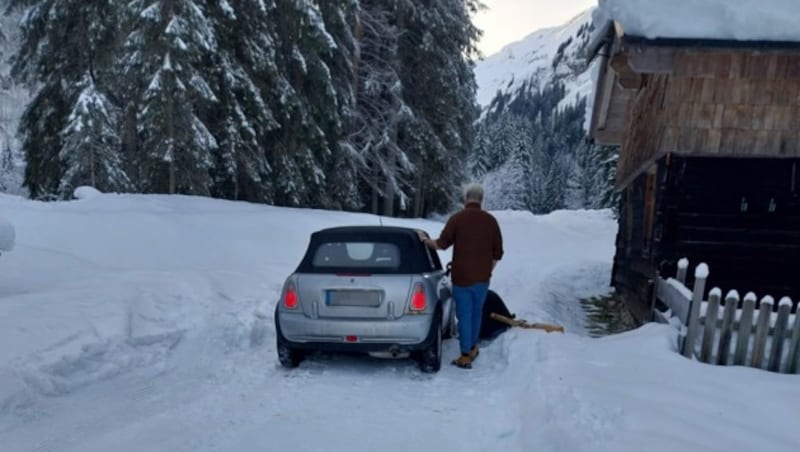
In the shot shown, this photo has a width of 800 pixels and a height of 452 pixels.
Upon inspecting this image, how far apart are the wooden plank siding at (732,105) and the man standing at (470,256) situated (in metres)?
4.14

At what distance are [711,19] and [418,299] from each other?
21.4 feet

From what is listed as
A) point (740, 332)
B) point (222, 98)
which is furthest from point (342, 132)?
point (740, 332)

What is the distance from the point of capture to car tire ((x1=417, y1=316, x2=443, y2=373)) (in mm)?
5672

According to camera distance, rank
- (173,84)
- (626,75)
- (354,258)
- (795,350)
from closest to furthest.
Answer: (795,350) → (354,258) → (626,75) → (173,84)

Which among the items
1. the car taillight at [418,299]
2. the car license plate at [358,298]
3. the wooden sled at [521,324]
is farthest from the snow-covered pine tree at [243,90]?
the car taillight at [418,299]

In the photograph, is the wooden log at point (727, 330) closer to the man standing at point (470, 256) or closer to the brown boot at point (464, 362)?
the man standing at point (470, 256)

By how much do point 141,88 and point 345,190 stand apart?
8.88m

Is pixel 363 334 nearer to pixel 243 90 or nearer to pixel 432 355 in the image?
pixel 432 355

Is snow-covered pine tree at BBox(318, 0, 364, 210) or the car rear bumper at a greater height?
snow-covered pine tree at BBox(318, 0, 364, 210)

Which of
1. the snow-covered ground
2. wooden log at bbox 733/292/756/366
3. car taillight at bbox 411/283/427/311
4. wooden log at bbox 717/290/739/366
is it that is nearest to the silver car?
car taillight at bbox 411/283/427/311

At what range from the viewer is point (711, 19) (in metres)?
7.97

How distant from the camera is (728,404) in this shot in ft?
14.3

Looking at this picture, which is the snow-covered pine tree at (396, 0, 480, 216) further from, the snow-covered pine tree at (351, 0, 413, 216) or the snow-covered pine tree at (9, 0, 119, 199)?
the snow-covered pine tree at (9, 0, 119, 199)

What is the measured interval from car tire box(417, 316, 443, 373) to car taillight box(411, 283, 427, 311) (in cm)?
26
